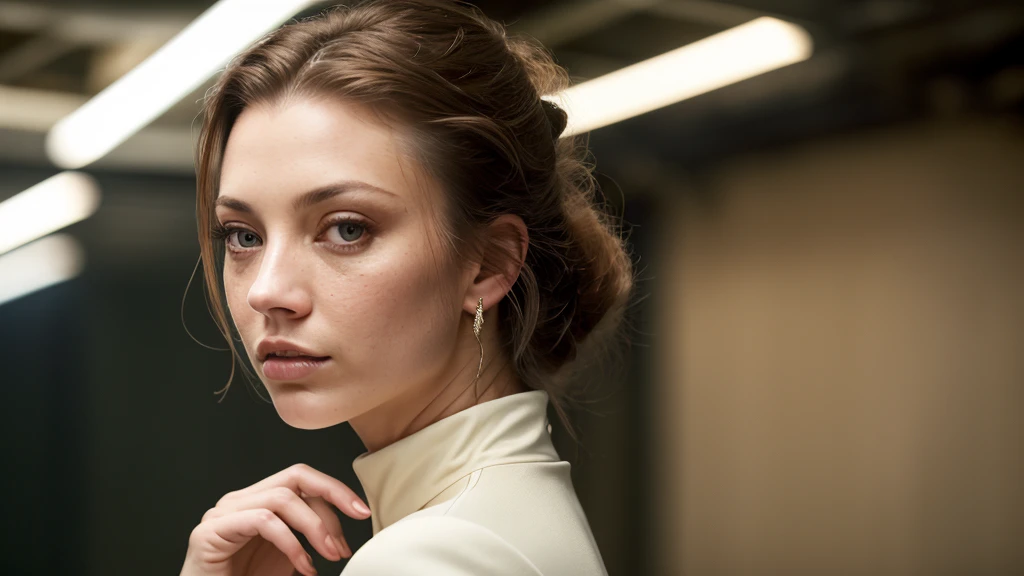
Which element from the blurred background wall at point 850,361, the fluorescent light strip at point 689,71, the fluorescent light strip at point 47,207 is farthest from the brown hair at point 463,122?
the blurred background wall at point 850,361

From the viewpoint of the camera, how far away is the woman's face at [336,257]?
90 cm

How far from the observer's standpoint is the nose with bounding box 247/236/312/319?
0.88m

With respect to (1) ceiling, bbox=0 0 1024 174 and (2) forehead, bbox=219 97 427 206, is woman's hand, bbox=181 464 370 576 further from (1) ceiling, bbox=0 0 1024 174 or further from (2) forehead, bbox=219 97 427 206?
(1) ceiling, bbox=0 0 1024 174

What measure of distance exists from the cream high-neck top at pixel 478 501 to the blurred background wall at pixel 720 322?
58.3 inches

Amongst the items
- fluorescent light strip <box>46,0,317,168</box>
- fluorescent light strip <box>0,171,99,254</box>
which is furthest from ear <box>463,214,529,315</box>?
fluorescent light strip <box>0,171,99,254</box>

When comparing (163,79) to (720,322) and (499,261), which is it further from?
(720,322)

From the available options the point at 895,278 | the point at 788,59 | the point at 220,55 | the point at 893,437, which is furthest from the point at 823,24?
the point at 220,55

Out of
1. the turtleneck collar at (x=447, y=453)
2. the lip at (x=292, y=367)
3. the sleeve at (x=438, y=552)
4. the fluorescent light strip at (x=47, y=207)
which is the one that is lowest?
the sleeve at (x=438, y=552)

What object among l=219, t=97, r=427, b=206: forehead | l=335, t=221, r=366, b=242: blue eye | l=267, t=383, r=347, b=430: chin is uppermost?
l=219, t=97, r=427, b=206: forehead

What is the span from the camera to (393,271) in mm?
913

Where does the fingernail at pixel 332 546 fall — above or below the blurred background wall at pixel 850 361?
below

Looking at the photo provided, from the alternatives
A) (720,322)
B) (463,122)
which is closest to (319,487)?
(463,122)

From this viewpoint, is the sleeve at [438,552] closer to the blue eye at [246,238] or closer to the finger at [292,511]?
the finger at [292,511]

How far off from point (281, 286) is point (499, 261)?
24 cm
